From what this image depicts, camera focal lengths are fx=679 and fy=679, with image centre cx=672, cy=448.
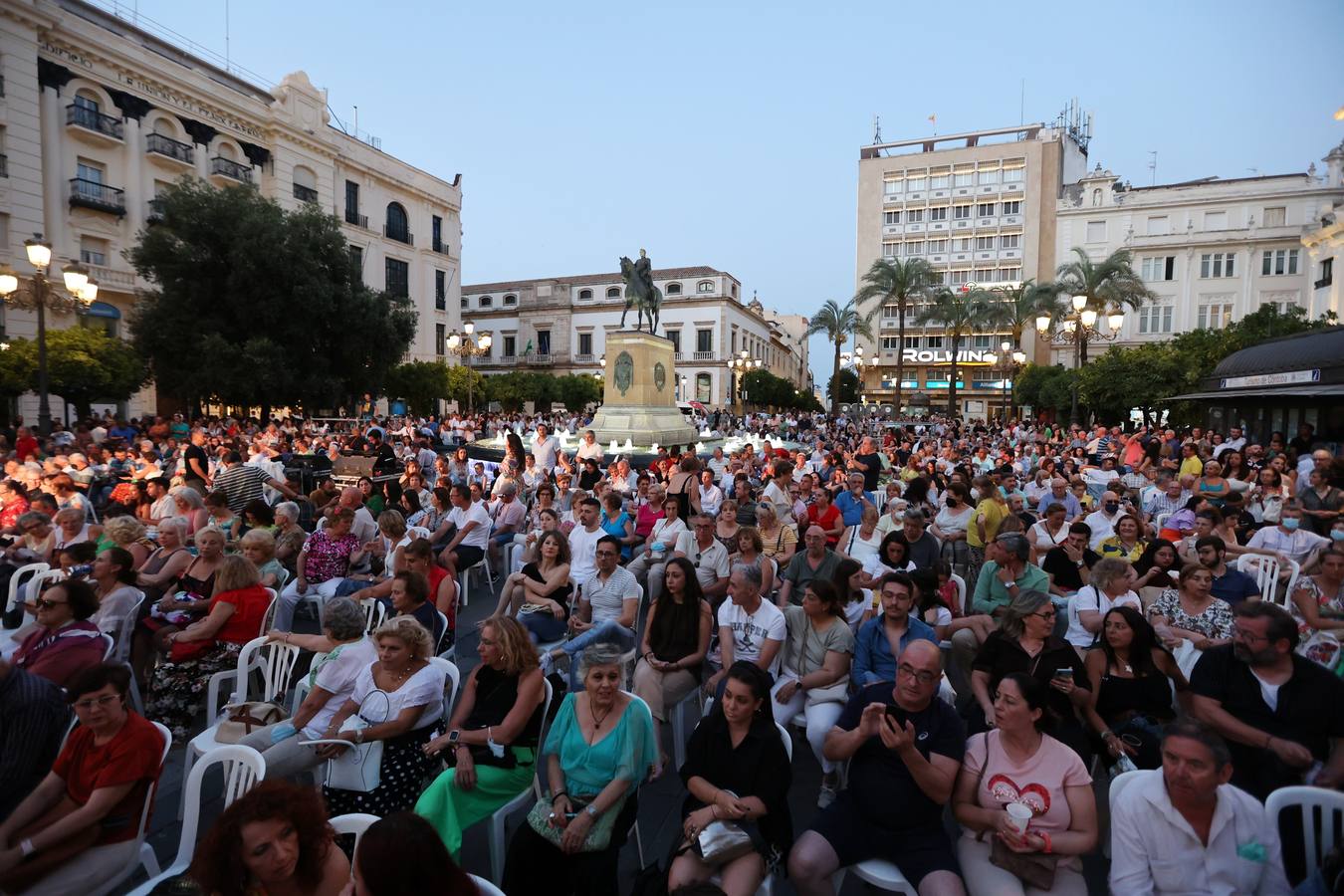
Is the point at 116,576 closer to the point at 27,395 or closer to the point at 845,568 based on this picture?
the point at 845,568

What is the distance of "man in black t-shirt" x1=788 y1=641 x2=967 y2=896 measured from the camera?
8.96 ft

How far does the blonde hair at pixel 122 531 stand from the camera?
17.7 ft

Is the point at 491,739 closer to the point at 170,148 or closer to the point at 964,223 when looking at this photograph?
the point at 170,148

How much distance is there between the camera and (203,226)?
2111 centimetres

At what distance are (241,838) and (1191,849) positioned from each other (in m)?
3.23

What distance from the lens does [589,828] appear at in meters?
2.88

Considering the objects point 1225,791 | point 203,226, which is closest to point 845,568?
point 1225,791

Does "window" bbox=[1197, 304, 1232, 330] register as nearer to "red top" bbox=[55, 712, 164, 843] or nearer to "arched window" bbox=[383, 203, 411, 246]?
"arched window" bbox=[383, 203, 411, 246]

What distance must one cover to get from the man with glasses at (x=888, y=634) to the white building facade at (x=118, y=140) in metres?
25.5

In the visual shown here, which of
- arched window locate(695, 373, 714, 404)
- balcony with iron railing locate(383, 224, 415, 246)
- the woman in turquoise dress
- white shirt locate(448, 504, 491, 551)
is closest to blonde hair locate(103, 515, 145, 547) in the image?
white shirt locate(448, 504, 491, 551)

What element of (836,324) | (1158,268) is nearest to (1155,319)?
(1158,268)

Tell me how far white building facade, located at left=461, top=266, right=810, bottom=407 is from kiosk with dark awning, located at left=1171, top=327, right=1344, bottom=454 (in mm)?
40868

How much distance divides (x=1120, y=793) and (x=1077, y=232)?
2251 inches

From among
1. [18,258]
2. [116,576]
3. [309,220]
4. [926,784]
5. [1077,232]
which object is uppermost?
[1077,232]
